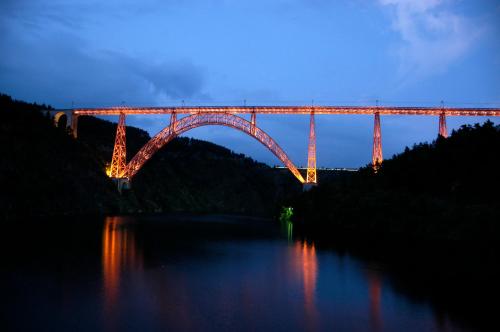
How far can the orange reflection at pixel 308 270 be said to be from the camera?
38.8 feet

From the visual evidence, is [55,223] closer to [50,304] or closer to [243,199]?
[50,304]

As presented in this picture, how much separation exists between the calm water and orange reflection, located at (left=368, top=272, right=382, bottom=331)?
1.2 inches

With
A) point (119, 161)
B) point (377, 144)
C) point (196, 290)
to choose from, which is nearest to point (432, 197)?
point (377, 144)

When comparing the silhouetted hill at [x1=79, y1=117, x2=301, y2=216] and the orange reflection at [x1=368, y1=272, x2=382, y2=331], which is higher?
the silhouetted hill at [x1=79, y1=117, x2=301, y2=216]

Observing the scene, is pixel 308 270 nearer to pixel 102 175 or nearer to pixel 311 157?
pixel 311 157

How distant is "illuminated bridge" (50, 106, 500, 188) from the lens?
3756 centimetres

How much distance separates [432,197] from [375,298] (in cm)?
1511

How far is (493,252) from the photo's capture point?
60.3 ft

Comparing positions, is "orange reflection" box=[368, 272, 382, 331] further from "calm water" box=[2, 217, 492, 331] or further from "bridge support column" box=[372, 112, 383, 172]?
"bridge support column" box=[372, 112, 383, 172]

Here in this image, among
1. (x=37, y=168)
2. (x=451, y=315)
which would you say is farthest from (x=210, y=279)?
(x=37, y=168)

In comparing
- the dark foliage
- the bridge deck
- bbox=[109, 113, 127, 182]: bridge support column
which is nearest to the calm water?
the dark foliage

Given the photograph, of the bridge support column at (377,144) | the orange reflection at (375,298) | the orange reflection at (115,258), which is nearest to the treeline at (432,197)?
the bridge support column at (377,144)

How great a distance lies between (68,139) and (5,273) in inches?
1540

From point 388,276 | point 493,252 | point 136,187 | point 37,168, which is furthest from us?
point 136,187
